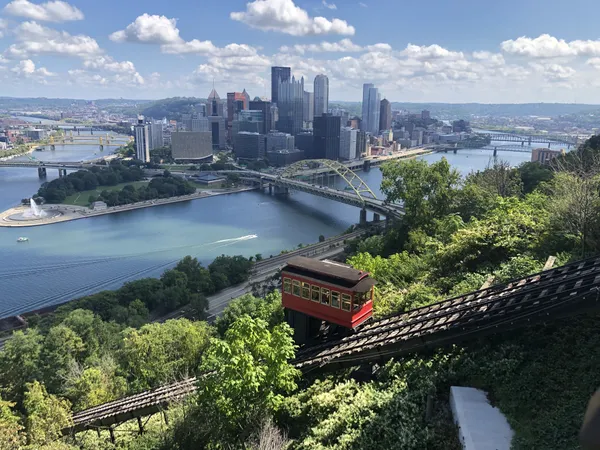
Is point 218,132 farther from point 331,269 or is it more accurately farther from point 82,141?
point 331,269

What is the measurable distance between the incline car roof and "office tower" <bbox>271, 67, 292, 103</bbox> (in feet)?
518

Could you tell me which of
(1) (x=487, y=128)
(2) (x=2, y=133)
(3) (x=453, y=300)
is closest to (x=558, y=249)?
(3) (x=453, y=300)

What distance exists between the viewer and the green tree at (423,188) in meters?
25.1

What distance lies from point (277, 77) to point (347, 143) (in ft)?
230

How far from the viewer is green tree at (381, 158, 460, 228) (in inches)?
989

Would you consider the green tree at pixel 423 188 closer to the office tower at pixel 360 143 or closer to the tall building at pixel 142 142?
the tall building at pixel 142 142

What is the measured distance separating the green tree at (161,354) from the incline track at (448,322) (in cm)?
248

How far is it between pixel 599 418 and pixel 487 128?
21303cm

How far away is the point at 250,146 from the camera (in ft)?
348

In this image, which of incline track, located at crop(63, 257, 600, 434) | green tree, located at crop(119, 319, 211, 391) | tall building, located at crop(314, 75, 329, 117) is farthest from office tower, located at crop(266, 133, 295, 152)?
incline track, located at crop(63, 257, 600, 434)

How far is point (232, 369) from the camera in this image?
7.52 meters

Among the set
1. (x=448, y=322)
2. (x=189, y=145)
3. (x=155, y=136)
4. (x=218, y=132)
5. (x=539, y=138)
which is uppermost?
(x=448, y=322)

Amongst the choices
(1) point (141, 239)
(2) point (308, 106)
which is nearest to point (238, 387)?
(1) point (141, 239)

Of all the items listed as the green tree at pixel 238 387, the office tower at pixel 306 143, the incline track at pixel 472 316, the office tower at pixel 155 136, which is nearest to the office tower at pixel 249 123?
the office tower at pixel 306 143
